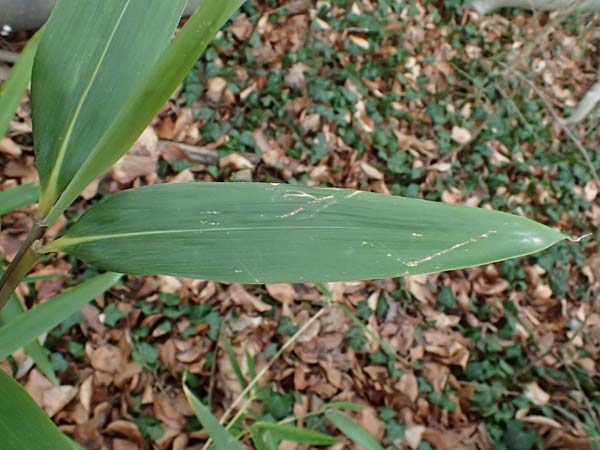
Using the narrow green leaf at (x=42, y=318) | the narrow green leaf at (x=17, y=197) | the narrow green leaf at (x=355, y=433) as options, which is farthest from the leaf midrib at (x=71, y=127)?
the narrow green leaf at (x=355, y=433)

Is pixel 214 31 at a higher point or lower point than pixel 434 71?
higher

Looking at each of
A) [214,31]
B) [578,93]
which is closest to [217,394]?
[214,31]

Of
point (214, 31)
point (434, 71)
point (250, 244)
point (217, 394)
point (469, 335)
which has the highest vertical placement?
point (214, 31)

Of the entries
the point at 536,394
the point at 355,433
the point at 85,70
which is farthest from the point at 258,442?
the point at 536,394

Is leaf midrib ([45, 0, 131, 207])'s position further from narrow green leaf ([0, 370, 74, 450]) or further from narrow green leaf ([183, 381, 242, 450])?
narrow green leaf ([183, 381, 242, 450])

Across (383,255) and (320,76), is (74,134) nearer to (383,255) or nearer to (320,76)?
(383,255)

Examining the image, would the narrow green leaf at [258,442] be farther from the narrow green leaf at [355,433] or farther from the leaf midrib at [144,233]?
the leaf midrib at [144,233]

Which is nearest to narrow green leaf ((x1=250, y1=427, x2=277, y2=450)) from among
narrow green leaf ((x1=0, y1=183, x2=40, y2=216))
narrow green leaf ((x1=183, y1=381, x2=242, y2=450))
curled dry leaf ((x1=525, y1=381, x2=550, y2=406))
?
narrow green leaf ((x1=183, y1=381, x2=242, y2=450))
